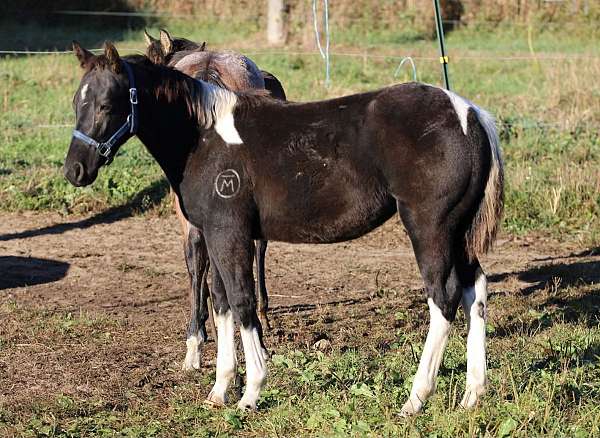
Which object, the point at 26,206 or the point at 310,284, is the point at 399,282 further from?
the point at 26,206

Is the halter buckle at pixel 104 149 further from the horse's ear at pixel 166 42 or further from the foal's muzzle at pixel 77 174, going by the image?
the horse's ear at pixel 166 42

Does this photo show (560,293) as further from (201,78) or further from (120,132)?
(120,132)

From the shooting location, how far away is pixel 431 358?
492 cm

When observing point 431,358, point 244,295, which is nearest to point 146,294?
point 244,295

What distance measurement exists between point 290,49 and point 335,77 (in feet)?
14.4

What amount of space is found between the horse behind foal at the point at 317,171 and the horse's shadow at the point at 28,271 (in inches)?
136

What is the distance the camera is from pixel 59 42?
72.0 feet

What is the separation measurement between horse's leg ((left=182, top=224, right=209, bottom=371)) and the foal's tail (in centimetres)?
205

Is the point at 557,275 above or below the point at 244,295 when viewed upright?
below

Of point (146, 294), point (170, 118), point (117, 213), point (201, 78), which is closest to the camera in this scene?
point (170, 118)

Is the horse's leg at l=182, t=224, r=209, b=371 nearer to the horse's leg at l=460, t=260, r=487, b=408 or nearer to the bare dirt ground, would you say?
the bare dirt ground

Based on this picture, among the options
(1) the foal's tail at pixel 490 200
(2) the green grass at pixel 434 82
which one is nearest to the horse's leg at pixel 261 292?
(1) the foal's tail at pixel 490 200

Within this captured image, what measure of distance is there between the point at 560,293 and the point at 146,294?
11.0 ft

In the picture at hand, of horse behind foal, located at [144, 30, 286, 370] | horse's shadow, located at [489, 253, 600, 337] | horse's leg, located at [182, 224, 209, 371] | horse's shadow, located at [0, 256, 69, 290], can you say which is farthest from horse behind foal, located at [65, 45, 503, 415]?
horse's shadow, located at [0, 256, 69, 290]
